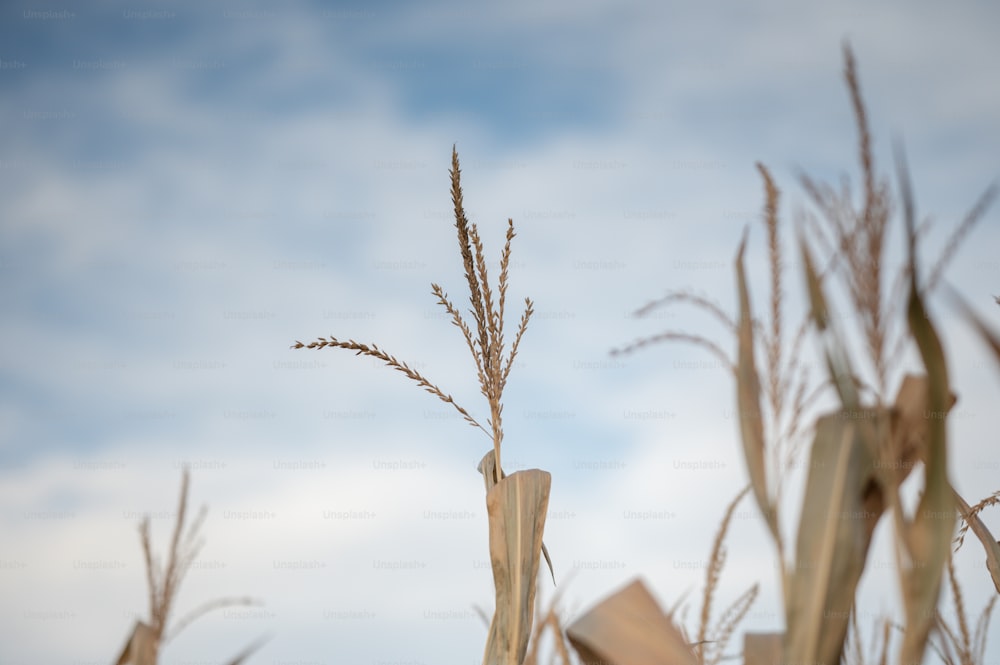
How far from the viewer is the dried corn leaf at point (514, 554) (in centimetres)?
294

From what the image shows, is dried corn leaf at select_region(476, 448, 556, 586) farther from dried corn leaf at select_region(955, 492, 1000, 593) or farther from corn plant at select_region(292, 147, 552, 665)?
dried corn leaf at select_region(955, 492, 1000, 593)

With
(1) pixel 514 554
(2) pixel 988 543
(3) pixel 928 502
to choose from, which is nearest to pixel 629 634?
(3) pixel 928 502

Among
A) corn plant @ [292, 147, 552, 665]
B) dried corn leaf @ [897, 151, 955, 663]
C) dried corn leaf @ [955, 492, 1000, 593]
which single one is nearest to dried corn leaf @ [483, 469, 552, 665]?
corn plant @ [292, 147, 552, 665]

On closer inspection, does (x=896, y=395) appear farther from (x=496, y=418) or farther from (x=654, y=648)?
(x=496, y=418)

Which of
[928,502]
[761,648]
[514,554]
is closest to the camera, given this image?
[928,502]

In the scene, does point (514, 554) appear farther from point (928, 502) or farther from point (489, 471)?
point (928, 502)

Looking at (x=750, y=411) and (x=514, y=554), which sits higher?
(x=750, y=411)

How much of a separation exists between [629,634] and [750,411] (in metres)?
0.69

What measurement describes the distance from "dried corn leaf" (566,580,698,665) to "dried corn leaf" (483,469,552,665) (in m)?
0.77

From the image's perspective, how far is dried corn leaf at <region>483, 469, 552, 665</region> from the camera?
294 centimetres

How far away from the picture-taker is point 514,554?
3.09 m

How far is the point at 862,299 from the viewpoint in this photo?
1.50 m

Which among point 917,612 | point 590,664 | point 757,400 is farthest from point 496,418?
point 917,612

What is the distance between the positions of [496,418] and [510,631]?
0.74 m
